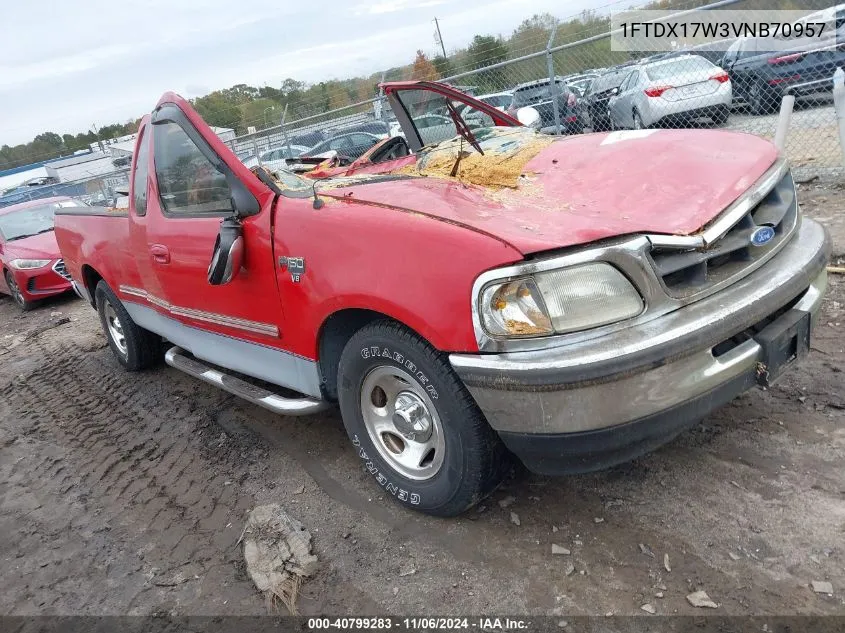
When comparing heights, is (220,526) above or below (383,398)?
below

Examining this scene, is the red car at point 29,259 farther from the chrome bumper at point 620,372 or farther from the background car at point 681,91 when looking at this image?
the chrome bumper at point 620,372

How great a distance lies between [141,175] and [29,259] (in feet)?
21.2

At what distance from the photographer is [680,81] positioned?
8906 mm

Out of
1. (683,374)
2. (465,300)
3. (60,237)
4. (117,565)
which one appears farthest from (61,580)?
(60,237)

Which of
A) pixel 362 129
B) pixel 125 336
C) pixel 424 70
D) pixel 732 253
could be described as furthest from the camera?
pixel 362 129

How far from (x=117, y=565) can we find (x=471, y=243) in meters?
2.14

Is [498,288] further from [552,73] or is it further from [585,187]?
[552,73]

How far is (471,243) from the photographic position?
84.7 inches

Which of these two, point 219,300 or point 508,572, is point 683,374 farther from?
point 219,300

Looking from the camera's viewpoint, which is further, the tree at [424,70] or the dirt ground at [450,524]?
the tree at [424,70]

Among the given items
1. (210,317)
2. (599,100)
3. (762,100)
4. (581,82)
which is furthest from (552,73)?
(210,317)

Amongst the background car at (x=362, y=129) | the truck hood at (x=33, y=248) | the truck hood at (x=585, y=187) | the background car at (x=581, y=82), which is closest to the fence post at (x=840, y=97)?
the truck hood at (x=585, y=187)

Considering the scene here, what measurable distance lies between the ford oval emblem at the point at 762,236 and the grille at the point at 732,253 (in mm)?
16

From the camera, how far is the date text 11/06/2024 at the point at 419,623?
84.0 inches
